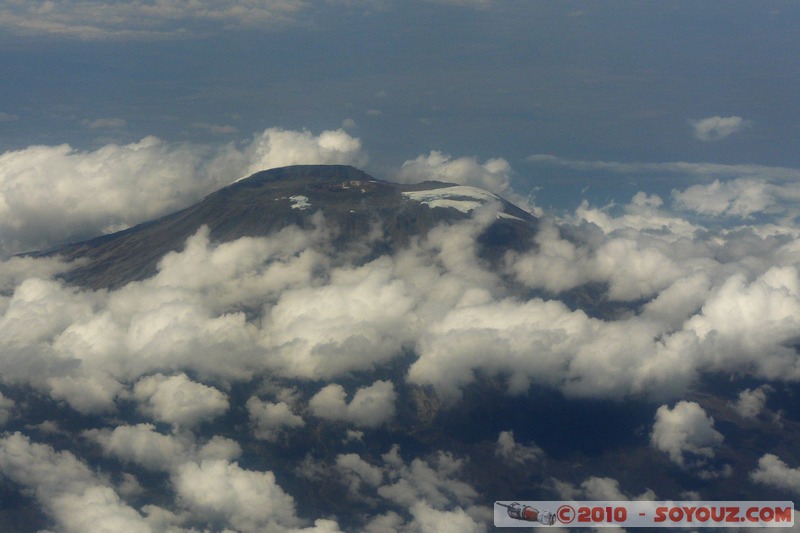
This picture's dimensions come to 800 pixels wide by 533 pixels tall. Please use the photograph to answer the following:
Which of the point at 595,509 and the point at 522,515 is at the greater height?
the point at 595,509

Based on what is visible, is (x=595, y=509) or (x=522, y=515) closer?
(x=522, y=515)
